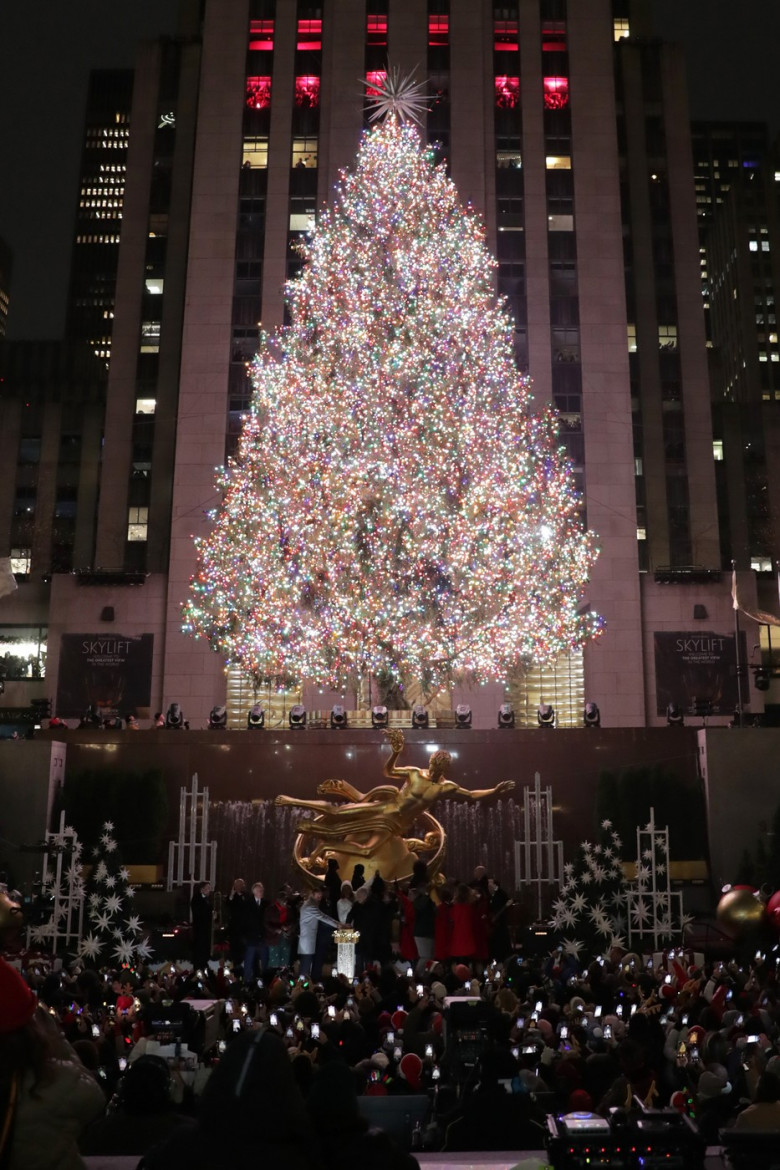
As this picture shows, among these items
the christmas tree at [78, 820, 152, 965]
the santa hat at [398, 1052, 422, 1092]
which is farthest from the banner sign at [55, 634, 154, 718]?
the santa hat at [398, 1052, 422, 1092]

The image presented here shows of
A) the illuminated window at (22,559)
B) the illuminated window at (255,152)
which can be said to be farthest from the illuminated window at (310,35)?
the illuminated window at (22,559)

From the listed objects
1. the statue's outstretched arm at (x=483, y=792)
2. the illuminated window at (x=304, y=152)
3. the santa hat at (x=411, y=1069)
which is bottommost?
the santa hat at (x=411, y=1069)

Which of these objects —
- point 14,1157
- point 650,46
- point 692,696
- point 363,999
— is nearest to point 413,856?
point 363,999

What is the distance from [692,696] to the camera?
41156 millimetres

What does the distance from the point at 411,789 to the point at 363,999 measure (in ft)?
35.5

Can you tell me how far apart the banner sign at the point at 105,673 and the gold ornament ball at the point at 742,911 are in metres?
30.9

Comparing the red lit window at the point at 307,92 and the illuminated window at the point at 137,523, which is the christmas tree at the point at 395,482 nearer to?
the illuminated window at the point at 137,523

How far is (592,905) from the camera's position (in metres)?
19.6

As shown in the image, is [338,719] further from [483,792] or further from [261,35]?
[261,35]

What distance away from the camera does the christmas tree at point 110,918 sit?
18.7m

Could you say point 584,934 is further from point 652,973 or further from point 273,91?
point 273,91

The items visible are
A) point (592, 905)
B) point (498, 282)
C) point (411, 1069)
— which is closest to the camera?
point (411, 1069)

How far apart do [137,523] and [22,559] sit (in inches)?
569

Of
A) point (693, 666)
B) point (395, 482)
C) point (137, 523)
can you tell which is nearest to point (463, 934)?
point (395, 482)
